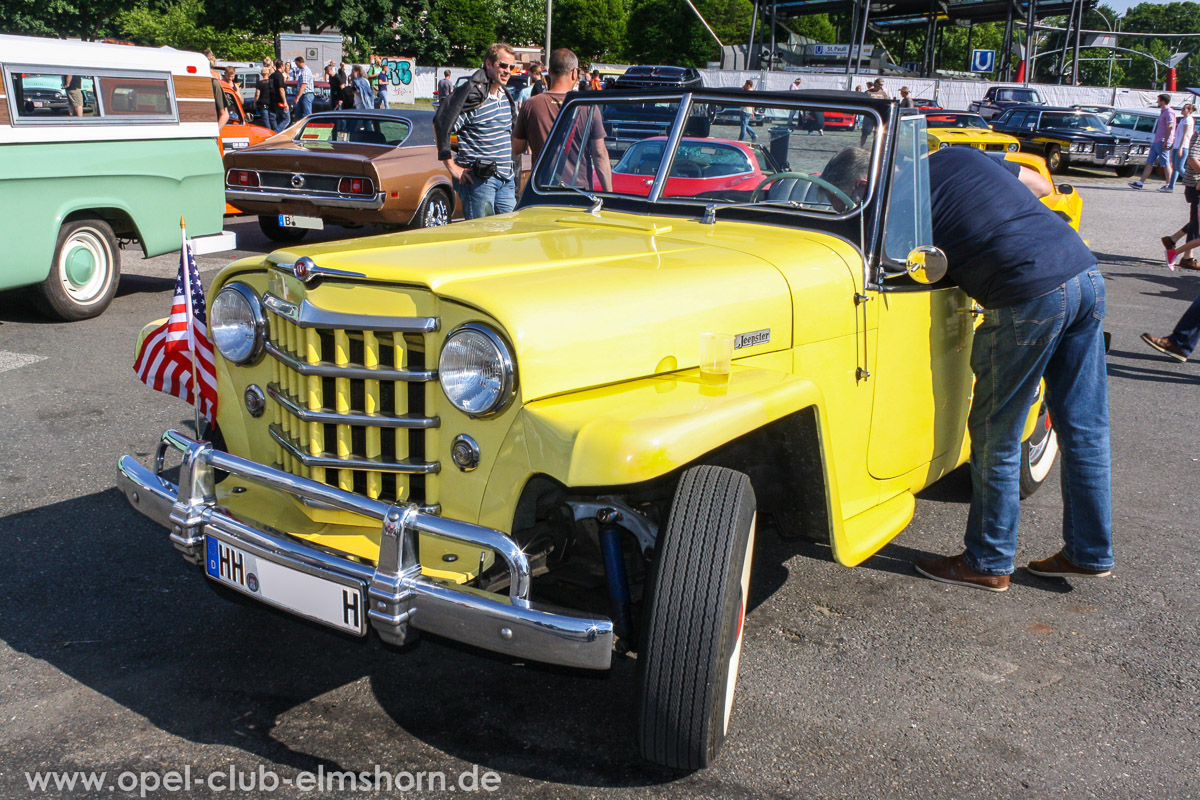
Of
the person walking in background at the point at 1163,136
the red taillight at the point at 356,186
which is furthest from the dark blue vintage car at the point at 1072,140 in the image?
the red taillight at the point at 356,186

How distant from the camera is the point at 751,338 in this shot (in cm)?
283

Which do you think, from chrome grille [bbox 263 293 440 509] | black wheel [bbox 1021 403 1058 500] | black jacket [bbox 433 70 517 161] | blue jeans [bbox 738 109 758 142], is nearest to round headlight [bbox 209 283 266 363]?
chrome grille [bbox 263 293 440 509]

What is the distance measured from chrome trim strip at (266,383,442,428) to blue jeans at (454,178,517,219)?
465 cm

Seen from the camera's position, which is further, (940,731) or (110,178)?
(110,178)

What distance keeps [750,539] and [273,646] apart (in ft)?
5.24

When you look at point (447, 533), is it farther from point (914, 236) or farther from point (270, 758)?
point (914, 236)

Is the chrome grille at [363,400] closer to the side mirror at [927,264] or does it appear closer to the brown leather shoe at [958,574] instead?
the side mirror at [927,264]

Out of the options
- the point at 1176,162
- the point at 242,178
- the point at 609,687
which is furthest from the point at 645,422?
the point at 1176,162

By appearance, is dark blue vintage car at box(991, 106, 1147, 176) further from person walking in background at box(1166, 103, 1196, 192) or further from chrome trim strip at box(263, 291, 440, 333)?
chrome trim strip at box(263, 291, 440, 333)

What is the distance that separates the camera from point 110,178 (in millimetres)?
7098

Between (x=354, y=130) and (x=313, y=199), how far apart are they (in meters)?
1.38

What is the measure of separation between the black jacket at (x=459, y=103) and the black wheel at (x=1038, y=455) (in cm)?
443

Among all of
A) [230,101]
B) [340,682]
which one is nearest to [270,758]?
[340,682]

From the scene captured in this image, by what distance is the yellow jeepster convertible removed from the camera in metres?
2.30
